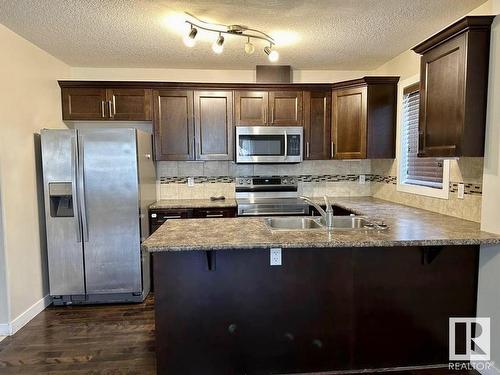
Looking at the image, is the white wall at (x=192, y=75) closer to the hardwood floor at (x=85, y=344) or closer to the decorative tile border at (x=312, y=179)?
the decorative tile border at (x=312, y=179)

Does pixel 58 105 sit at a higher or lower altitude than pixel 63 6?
lower

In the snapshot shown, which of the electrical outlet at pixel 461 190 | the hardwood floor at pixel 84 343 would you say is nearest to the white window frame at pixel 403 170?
the electrical outlet at pixel 461 190

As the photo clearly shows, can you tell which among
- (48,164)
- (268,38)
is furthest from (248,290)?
(48,164)

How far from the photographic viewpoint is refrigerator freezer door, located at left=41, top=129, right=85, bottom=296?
9.91 ft

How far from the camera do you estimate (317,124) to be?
3.88 m

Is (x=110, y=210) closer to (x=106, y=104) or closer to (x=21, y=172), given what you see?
(x=21, y=172)

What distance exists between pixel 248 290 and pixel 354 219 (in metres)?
1.16

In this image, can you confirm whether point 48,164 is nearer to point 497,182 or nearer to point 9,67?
point 9,67

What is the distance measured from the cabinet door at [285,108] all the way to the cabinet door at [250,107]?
8cm

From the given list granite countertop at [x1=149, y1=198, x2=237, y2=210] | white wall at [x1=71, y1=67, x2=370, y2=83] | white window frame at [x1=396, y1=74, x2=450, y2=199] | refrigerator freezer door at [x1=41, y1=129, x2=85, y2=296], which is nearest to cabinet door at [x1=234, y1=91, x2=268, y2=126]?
white wall at [x1=71, y1=67, x2=370, y2=83]

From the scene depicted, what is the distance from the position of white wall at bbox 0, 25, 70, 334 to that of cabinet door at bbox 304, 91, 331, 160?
285cm

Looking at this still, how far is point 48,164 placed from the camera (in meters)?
3.02

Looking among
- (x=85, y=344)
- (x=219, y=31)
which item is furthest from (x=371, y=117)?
(x=85, y=344)

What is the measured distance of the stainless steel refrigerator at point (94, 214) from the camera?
305 cm
